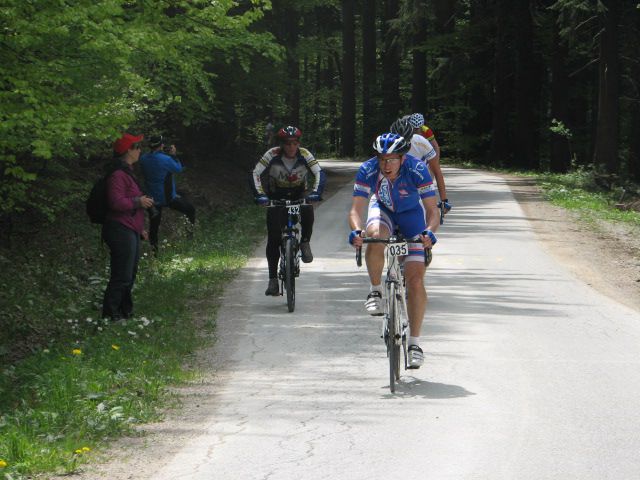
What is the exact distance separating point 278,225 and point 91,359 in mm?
3905

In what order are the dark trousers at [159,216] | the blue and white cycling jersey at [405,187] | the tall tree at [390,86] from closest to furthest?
the blue and white cycling jersey at [405,187], the dark trousers at [159,216], the tall tree at [390,86]

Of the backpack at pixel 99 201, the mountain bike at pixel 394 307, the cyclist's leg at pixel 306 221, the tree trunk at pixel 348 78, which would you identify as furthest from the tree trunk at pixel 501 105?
the mountain bike at pixel 394 307

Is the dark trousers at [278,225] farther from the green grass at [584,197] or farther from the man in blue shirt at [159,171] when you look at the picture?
the green grass at [584,197]

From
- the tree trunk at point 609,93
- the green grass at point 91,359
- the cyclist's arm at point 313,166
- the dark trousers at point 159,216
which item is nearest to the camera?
the green grass at point 91,359

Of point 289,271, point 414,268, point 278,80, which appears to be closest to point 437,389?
point 414,268

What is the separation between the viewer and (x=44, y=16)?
1138cm

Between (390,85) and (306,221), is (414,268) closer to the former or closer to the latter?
(306,221)

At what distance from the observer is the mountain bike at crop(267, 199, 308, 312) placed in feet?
40.7

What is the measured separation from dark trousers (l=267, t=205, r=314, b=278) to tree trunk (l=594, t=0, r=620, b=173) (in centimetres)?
2098

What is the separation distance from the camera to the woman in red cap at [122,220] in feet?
38.2

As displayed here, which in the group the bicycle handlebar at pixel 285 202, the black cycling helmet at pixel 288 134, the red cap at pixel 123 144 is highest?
the black cycling helmet at pixel 288 134

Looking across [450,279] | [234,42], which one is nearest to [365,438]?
[450,279]

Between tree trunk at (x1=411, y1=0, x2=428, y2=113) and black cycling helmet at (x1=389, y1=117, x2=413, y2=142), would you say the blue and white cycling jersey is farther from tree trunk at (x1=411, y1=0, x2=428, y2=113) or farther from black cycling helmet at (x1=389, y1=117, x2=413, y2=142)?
tree trunk at (x1=411, y1=0, x2=428, y2=113)

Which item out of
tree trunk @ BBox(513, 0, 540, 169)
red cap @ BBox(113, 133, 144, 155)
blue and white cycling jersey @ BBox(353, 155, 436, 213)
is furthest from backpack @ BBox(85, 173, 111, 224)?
tree trunk @ BBox(513, 0, 540, 169)
